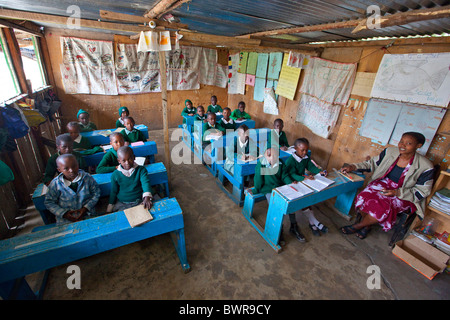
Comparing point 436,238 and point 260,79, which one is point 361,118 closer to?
point 436,238

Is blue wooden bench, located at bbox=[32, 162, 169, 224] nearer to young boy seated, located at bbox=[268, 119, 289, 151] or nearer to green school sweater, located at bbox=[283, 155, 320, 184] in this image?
green school sweater, located at bbox=[283, 155, 320, 184]

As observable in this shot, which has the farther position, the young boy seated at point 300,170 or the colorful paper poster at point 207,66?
the colorful paper poster at point 207,66

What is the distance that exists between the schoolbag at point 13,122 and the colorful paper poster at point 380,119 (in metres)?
5.56

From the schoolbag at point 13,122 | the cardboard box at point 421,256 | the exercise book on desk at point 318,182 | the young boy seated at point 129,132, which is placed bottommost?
the cardboard box at point 421,256

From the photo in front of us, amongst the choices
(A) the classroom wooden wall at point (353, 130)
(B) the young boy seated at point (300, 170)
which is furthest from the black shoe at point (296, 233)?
(A) the classroom wooden wall at point (353, 130)

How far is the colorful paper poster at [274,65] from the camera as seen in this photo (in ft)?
18.9

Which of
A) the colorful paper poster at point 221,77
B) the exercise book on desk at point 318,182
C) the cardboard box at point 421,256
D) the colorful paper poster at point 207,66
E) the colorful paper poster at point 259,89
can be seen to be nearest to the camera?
the cardboard box at point 421,256

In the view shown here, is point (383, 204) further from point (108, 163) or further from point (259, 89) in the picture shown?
point (259, 89)

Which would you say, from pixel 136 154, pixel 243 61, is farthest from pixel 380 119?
pixel 243 61

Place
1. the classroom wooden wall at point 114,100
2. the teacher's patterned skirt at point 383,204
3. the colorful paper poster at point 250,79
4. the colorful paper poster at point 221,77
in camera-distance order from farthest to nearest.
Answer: the colorful paper poster at point 221,77 → the colorful paper poster at point 250,79 → the classroom wooden wall at point 114,100 → the teacher's patterned skirt at point 383,204

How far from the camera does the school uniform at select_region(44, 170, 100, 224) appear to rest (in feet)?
7.70

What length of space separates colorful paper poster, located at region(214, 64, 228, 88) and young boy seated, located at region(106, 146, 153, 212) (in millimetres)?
6455

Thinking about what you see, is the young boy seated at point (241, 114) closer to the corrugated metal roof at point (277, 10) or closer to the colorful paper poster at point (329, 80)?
the colorful paper poster at point (329, 80)
